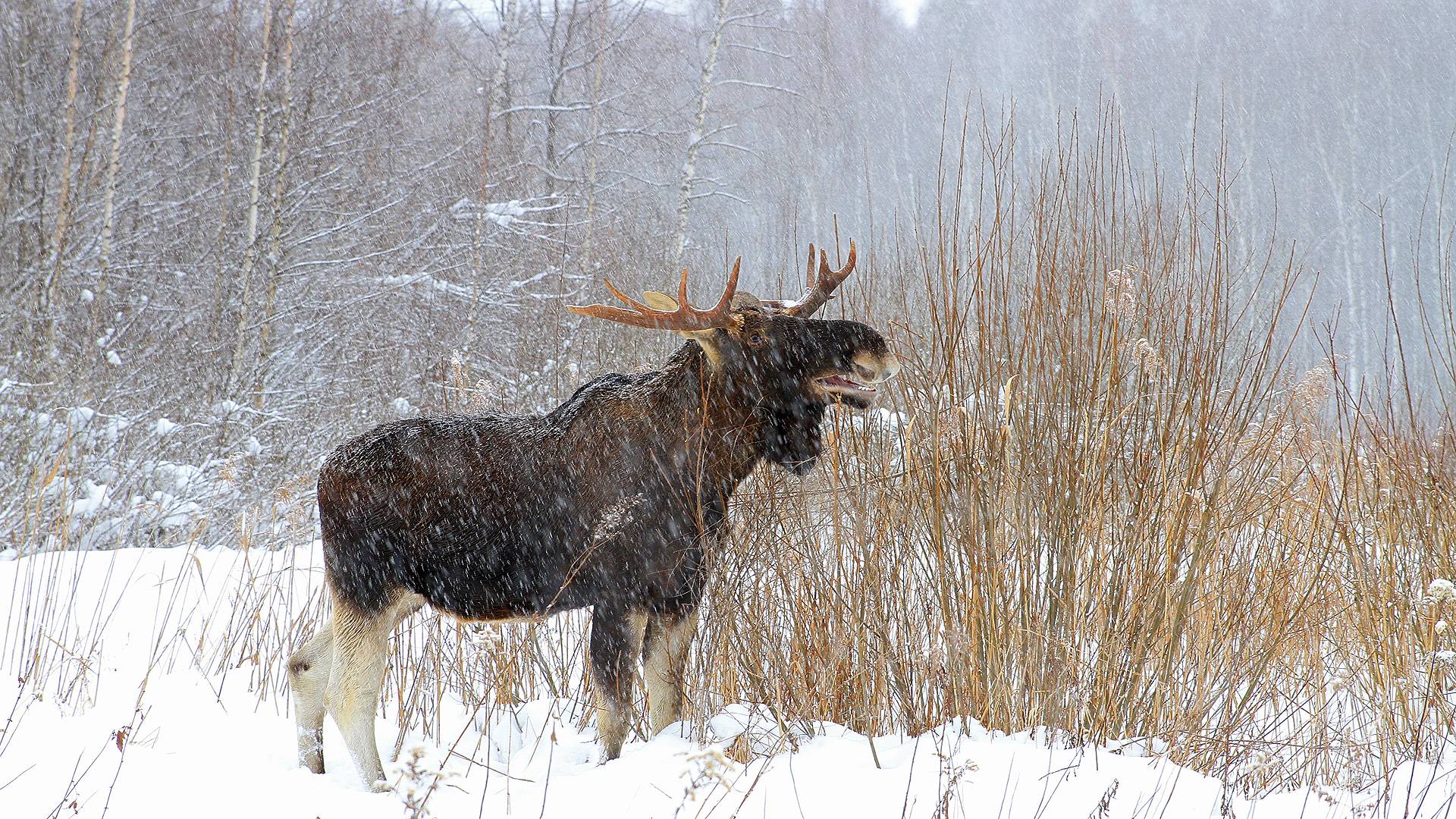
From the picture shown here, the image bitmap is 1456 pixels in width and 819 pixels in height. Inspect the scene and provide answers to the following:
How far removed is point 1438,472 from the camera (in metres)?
3.46

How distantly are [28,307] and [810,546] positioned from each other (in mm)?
10650

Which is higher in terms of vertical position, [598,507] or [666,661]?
[598,507]

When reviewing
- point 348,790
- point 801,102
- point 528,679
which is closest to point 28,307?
point 528,679

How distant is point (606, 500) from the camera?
2732mm

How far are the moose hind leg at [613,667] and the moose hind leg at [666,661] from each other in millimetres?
70

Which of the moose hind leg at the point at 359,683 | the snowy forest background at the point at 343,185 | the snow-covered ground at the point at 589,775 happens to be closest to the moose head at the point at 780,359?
the snow-covered ground at the point at 589,775

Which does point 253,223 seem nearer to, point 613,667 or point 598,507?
point 598,507

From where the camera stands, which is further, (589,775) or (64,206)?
(64,206)

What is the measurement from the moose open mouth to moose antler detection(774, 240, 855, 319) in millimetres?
328

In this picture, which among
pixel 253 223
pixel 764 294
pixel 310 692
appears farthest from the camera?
pixel 764 294

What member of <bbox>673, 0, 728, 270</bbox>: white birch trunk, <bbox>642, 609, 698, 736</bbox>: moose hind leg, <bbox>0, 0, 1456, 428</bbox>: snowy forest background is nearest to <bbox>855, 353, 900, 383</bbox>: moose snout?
<bbox>642, 609, 698, 736</bbox>: moose hind leg

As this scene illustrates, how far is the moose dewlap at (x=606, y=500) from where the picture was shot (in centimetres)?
268

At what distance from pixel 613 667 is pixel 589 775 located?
30 cm

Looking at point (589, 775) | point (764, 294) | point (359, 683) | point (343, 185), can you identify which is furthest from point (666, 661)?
point (764, 294)
